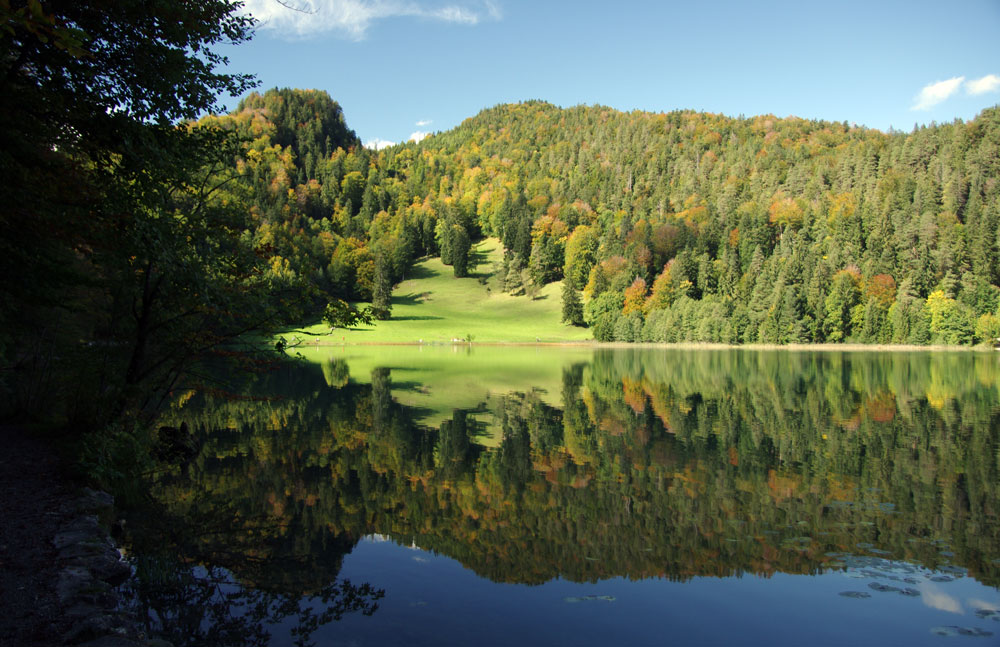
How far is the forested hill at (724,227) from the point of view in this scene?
328 ft

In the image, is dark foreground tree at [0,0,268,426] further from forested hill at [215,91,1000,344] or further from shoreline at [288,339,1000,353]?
shoreline at [288,339,1000,353]

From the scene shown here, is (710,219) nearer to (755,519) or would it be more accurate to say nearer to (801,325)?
(801,325)

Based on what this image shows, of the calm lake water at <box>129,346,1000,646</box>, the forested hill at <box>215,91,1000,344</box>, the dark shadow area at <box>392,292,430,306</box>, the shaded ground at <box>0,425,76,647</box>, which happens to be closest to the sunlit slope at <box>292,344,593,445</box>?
the calm lake water at <box>129,346,1000,646</box>

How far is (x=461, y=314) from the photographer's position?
122438 mm

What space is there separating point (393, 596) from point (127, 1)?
10477 millimetres

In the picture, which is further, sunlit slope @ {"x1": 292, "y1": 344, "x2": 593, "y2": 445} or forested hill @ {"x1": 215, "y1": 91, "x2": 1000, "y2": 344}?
forested hill @ {"x1": 215, "y1": 91, "x2": 1000, "y2": 344}

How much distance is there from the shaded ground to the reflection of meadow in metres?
2.31

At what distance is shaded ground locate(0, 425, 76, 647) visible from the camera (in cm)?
677

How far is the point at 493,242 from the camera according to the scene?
174 meters

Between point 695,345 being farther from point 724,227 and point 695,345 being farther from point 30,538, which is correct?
point 30,538

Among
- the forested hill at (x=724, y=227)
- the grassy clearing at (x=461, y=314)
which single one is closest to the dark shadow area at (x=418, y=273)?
the grassy clearing at (x=461, y=314)

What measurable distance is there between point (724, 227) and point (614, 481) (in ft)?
423

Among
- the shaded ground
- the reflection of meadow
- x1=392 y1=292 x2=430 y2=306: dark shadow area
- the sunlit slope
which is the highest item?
x1=392 y1=292 x2=430 y2=306: dark shadow area

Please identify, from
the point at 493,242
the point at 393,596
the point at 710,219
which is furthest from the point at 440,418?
the point at 493,242
